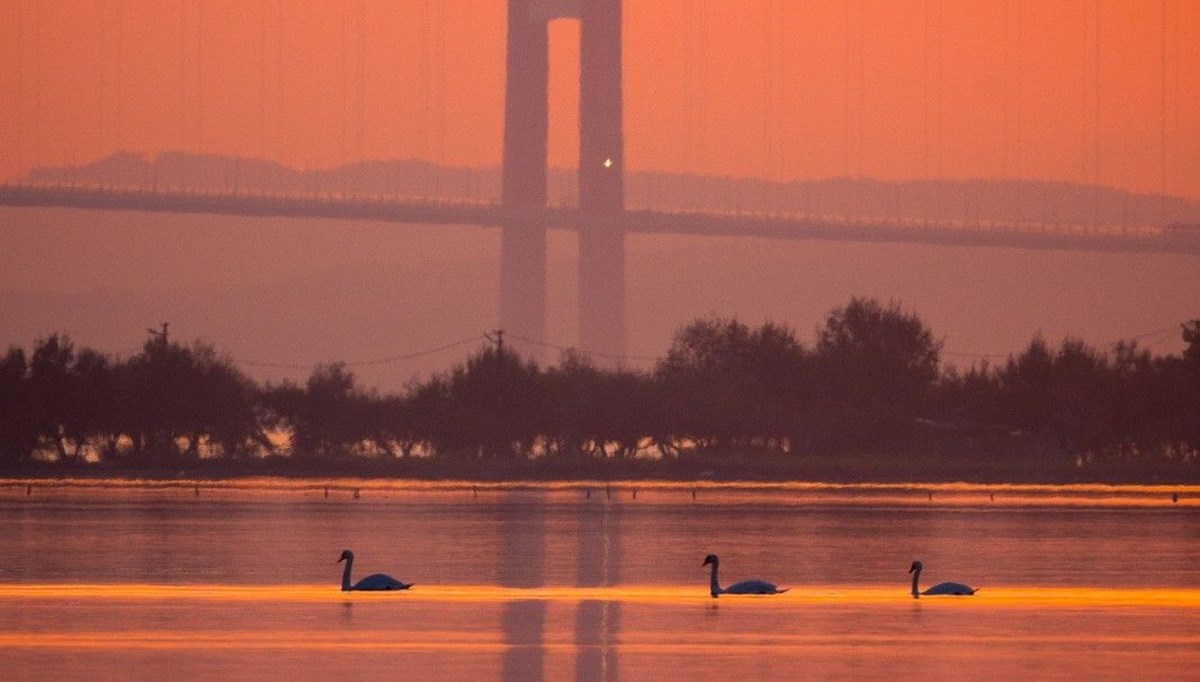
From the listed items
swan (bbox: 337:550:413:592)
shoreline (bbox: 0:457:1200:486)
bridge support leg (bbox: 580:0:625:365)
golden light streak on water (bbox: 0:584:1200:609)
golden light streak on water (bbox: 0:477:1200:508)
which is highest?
bridge support leg (bbox: 580:0:625:365)

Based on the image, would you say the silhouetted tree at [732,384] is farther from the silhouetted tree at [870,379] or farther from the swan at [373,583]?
the swan at [373,583]

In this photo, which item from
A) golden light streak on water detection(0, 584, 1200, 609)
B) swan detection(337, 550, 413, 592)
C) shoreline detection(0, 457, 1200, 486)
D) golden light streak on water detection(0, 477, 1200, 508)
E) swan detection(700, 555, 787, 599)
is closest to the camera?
golden light streak on water detection(0, 584, 1200, 609)

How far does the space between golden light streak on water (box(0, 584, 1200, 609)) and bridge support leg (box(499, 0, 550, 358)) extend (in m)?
48.8

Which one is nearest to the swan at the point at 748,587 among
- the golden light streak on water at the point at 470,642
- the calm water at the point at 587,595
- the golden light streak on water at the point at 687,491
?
the calm water at the point at 587,595

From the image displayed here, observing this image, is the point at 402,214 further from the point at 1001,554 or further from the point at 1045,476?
the point at 1001,554

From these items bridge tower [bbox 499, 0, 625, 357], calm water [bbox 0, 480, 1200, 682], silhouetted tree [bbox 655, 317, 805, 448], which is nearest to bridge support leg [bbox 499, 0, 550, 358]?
bridge tower [bbox 499, 0, 625, 357]

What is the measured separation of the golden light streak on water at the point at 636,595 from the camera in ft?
57.2

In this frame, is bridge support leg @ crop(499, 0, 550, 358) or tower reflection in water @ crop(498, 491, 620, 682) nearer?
tower reflection in water @ crop(498, 491, 620, 682)

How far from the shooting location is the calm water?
45.5ft

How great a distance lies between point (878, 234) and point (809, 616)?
57366 mm

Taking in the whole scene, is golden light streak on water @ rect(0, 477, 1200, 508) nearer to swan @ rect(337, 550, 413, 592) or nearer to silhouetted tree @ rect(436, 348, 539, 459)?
silhouetted tree @ rect(436, 348, 539, 459)

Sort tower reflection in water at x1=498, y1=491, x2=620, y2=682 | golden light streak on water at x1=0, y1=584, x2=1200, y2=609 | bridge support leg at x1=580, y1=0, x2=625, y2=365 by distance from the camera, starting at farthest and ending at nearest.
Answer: bridge support leg at x1=580, y1=0, x2=625, y2=365 → golden light streak on water at x1=0, y1=584, x2=1200, y2=609 → tower reflection in water at x1=498, y1=491, x2=620, y2=682

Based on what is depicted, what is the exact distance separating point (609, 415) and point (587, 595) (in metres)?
34.0

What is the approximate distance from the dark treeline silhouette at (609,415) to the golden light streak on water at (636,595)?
29.4 m
